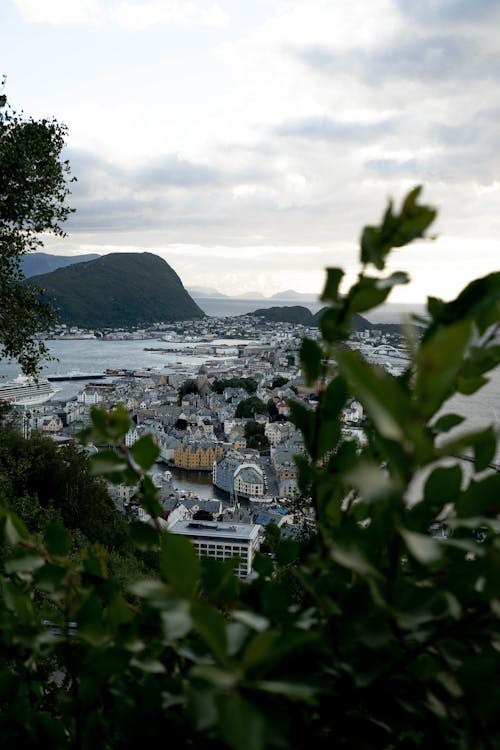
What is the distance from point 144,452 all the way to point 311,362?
0.69 ft

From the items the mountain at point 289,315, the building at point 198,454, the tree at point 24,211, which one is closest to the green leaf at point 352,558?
the tree at point 24,211

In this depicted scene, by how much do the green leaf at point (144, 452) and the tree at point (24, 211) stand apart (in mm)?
6380

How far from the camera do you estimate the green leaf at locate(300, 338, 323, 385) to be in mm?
663

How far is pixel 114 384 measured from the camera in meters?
42.4

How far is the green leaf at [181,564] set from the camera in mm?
565

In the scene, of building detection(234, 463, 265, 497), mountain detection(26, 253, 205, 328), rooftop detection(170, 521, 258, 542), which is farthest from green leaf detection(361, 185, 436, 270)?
mountain detection(26, 253, 205, 328)

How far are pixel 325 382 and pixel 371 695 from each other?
312mm

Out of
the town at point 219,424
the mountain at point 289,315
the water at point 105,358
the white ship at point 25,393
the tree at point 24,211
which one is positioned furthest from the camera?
the mountain at point 289,315

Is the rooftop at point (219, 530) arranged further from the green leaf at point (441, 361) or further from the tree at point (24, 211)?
the green leaf at point (441, 361)

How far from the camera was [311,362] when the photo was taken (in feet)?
2.18

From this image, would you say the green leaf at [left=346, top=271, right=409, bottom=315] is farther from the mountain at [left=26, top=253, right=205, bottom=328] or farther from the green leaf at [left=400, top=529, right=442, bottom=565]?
the mountain at [left=26, top=253, right=205, bottom=328]

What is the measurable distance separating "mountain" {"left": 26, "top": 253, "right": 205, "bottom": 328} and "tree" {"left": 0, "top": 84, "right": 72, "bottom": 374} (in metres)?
59.4

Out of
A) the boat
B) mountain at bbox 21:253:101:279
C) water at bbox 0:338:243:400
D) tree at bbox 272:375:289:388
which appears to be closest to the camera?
tree at bbox 272:375:289:388

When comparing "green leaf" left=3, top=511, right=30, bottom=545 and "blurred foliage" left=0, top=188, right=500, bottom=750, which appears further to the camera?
"green leaf" left=3, top=511, right=30, bottom=545
